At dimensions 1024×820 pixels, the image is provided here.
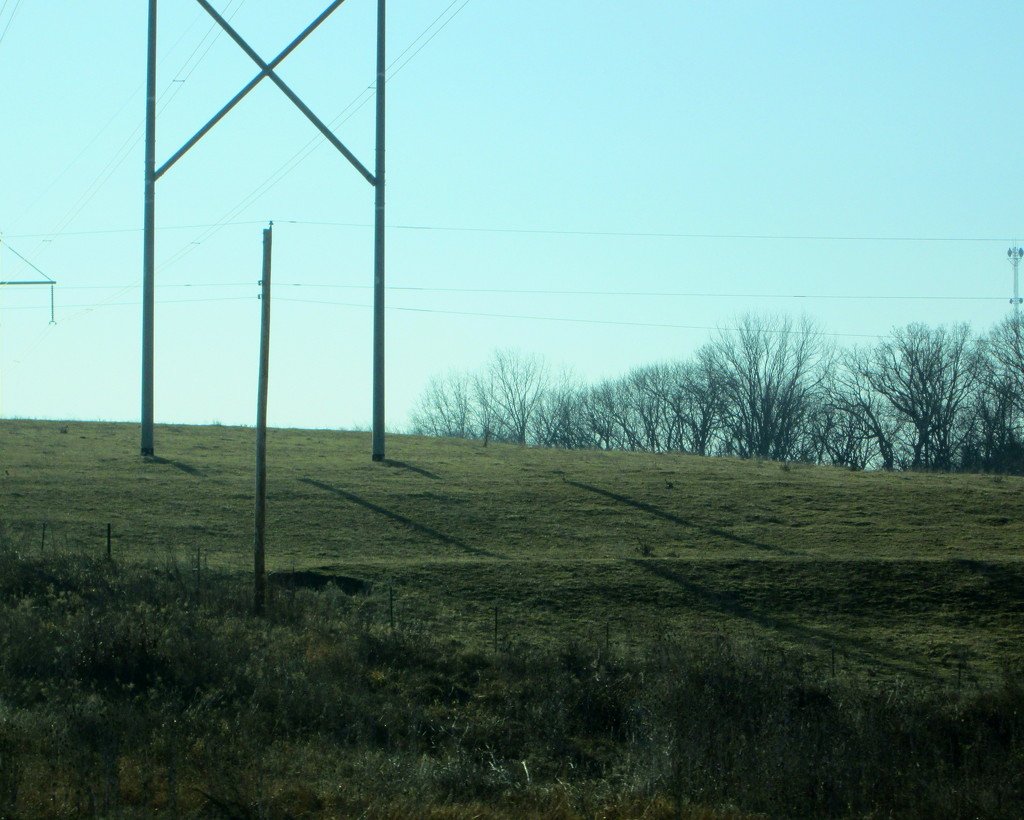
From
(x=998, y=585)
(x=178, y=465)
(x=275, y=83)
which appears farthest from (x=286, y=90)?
(x=998, y=585)

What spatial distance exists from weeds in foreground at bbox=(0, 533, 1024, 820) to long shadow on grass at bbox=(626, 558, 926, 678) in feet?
4.83

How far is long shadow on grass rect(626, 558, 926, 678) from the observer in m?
17.8

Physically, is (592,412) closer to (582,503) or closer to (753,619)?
(582,503)

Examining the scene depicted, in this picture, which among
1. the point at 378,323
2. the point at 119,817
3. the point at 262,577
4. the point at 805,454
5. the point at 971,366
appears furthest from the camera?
the point at 805,454

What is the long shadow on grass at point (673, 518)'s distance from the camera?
2519 centimetres

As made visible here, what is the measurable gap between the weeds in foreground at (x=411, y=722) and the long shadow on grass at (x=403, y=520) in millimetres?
5709

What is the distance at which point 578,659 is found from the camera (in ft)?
54.1

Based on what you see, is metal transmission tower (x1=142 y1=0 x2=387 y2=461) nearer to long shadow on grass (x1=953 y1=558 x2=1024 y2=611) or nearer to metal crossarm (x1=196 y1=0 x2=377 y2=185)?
metal crossarm (x1=196 y1=0 x2=377 y2=185)

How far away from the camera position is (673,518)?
28250mm

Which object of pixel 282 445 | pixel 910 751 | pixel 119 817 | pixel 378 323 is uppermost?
pixel 378 323

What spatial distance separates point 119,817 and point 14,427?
40.2 meters

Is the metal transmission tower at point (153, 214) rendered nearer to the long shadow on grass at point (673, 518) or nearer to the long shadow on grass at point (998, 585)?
the long shadow on grass at point (673, 518)

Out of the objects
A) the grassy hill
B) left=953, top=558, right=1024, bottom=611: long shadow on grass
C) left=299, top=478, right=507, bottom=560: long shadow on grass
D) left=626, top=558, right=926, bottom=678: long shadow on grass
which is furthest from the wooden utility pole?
left=953, top=558, right=1024, bottom=611: long shadow on grass

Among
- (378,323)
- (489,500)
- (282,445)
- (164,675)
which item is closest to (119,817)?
(164,675)
